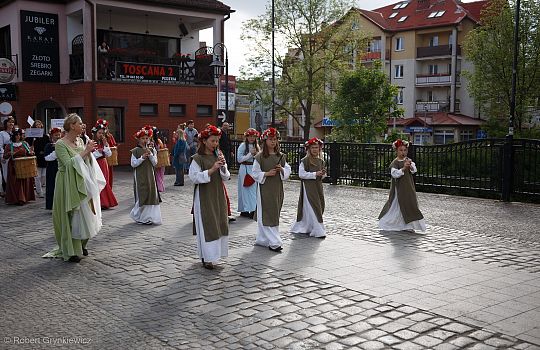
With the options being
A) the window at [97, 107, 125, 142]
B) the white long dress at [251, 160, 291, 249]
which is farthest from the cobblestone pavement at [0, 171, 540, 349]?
the window at [97, 107, 125, 142]

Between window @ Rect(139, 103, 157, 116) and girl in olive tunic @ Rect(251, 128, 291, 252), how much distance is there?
17.7m

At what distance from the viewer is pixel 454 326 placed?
526 centimetres

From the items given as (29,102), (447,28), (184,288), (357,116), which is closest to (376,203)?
(184,288)

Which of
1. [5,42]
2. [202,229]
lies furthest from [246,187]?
[5,42]

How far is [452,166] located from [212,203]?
10.1m

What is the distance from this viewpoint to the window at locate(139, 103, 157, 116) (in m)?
25.6

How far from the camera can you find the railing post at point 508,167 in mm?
14039

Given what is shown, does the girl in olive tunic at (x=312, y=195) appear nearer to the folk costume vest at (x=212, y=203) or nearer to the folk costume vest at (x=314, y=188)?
the folk costume vest at (x=314, y=188)

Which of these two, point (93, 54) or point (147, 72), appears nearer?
point (93, 54)

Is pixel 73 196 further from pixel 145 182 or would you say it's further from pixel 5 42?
pixel 5 42

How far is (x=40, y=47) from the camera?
82.9 ft

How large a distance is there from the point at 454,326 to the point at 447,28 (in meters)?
53.9

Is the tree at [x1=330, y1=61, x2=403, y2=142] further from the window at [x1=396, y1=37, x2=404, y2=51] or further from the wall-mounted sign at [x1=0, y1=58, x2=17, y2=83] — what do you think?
the window at [x1=396, y1=37, x2=404, y2=51]

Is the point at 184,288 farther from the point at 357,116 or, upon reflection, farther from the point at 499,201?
the point at 357,116
